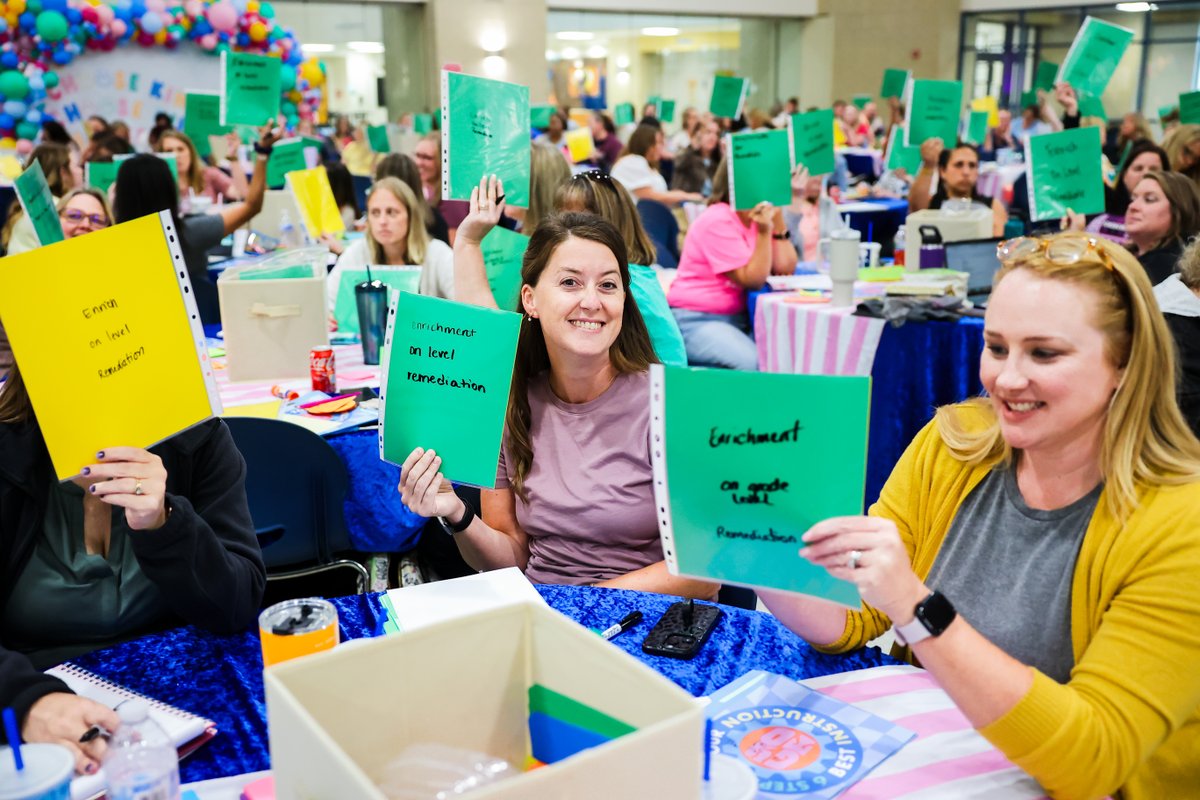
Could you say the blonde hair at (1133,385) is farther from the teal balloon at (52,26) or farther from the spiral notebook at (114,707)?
the teal balloon at (52,26)

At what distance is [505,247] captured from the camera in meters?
3.64

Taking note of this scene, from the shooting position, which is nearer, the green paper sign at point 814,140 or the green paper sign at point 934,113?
the green paper sign at point 814,140

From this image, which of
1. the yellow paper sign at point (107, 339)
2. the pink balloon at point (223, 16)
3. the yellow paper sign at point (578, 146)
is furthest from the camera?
the pink balloon at point (223, 16)

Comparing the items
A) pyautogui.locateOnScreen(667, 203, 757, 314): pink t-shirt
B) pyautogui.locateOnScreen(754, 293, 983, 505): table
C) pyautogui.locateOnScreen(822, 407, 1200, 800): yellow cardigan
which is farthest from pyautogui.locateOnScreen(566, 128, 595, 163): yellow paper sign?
pyautogui.locateOnScreen(822, 407, 1200, 800): yellow cardigan

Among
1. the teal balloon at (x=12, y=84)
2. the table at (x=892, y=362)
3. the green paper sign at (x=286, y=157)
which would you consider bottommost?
the table at (x=892, y=362)

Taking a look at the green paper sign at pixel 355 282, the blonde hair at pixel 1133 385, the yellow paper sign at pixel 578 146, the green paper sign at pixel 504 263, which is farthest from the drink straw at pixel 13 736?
the yellow paper sign at pixel 578 146

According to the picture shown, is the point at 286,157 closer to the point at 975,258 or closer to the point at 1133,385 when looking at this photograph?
the point at 975,258

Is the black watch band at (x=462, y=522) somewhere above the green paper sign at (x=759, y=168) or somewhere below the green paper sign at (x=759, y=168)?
below

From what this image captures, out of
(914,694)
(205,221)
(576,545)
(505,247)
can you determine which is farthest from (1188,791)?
(205,221)

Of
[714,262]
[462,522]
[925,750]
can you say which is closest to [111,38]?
[714,262]

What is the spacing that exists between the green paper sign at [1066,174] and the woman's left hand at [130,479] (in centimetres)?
404

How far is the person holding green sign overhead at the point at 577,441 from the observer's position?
2230 millimetres

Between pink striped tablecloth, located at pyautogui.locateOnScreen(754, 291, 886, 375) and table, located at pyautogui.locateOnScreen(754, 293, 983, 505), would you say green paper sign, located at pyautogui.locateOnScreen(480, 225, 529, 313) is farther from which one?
table, located at pyautogui.locateOnScreen(754, 293, 983, 505)

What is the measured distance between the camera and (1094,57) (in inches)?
246
